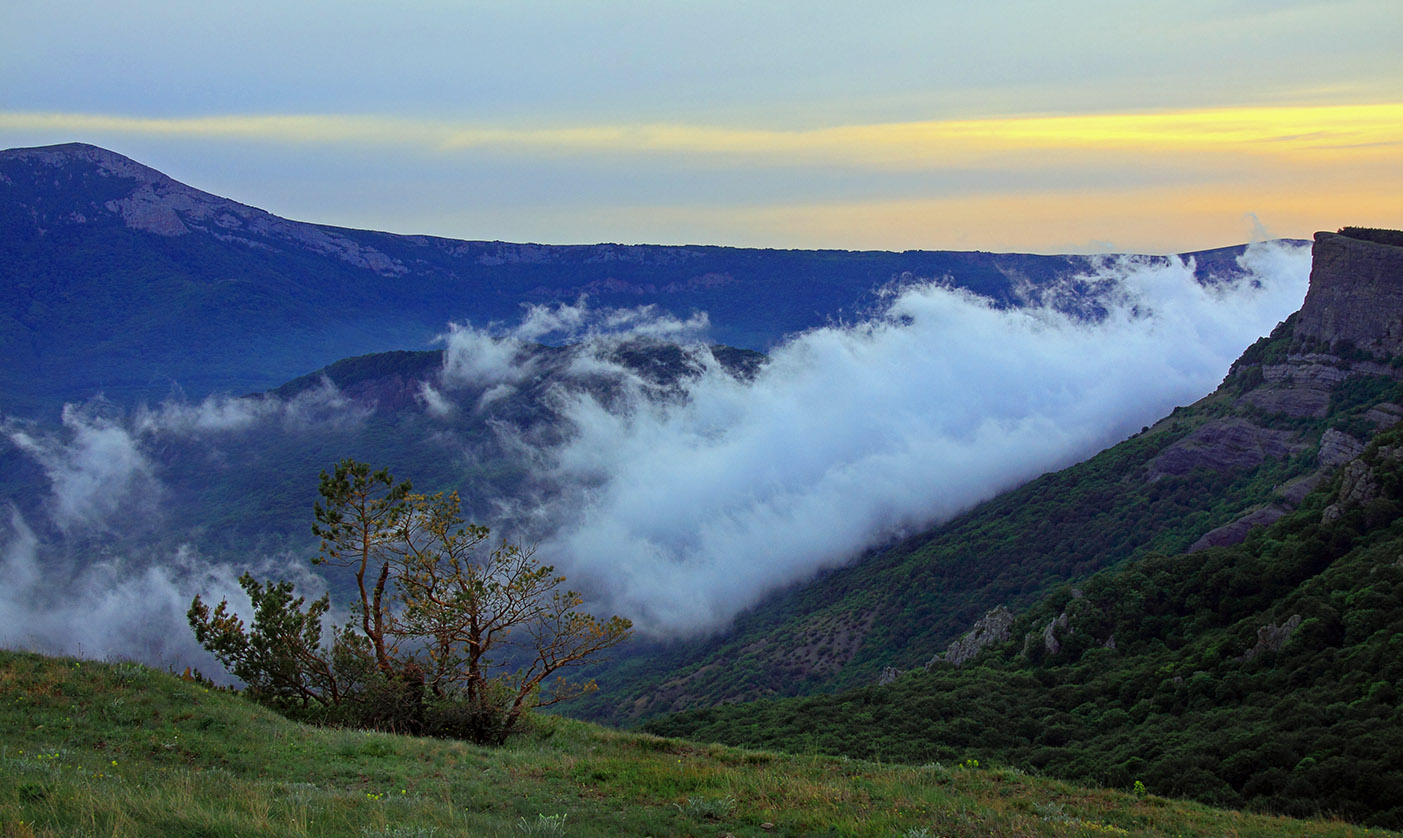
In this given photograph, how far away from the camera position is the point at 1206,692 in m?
33.8

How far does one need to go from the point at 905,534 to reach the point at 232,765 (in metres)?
136

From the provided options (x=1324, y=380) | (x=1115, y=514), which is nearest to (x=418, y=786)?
(x=1324, y=380)

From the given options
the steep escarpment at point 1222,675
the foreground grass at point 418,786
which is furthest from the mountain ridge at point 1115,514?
the foreground grass at point 418,786

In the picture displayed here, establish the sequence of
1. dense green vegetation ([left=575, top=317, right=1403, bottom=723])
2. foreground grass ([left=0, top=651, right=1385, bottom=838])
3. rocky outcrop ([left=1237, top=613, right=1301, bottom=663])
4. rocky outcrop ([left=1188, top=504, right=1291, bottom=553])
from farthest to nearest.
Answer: dense green vegetation ([left=575, top=317, right=1403, bottom=723])
rocky outcrop ([left=1188, top=504, right=1291, bottom=553])
rocky outcrop ([left=1237, top=613, right=1301, bottom=663])
foreground grass ([left=0, top=651, right=1385, bottom=838])

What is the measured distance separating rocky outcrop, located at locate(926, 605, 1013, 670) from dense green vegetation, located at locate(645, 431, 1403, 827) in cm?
304

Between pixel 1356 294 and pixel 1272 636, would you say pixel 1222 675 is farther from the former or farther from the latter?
pixel 1356 294

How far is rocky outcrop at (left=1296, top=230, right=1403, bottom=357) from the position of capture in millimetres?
71438

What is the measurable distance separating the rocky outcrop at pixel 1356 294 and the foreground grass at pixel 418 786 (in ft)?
234

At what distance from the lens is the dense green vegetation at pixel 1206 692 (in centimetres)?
2295

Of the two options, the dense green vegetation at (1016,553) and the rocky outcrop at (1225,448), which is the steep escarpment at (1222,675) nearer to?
the dense green vegetation at (1016,553)

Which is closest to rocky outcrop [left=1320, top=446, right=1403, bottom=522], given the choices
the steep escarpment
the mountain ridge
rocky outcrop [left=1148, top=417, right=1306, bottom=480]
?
the steep escarpment

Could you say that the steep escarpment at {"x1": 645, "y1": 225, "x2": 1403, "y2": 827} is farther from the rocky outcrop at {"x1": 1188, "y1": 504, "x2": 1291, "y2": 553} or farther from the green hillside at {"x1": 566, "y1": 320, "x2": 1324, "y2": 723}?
the green hillside at {"x1": 566, "y1": 320, "x2": 1324, "y2": 723}

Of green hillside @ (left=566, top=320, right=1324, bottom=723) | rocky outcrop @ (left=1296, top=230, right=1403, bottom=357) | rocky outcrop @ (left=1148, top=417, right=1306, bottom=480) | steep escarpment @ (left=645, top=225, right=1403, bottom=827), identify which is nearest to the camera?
steep escarpment @ (left=645, top=225, right=1403, bottom=827)

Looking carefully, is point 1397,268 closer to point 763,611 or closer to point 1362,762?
point 1362,762
